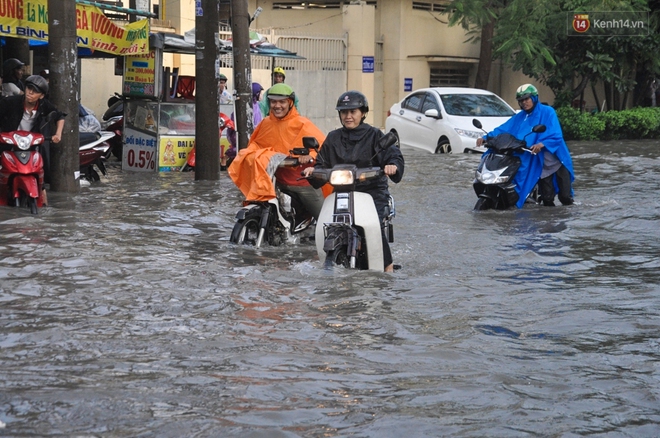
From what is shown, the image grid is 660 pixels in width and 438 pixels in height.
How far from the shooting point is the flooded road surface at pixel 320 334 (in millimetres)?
4684

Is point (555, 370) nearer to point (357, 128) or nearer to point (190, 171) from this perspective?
point (357, 128)

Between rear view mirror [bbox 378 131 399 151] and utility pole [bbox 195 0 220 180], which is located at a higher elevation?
utility pole [bbox 195 0 220 180]

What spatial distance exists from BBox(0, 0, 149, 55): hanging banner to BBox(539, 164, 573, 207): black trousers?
675 centimetres

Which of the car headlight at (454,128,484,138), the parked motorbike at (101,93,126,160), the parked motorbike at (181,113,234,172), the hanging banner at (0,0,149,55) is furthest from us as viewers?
the car headlight at (454,128,484,138)

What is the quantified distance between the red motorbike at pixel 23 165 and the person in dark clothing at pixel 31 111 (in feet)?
1.28

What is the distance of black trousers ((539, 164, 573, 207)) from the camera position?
1312cm

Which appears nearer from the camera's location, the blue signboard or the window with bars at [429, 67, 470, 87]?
the blue signboard

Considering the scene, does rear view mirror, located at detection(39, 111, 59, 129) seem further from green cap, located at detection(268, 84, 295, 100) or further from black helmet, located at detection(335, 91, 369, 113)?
→ black helmet, located at detection(335, 91, 369, 113)

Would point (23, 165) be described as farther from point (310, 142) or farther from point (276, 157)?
point (310, 142)

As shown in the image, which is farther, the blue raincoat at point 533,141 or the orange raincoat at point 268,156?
the blue raincoat at point 533,141

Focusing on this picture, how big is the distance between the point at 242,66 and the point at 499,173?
5693 millimetres

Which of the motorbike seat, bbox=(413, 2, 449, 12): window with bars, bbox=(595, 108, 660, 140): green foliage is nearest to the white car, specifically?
the motorbike seat

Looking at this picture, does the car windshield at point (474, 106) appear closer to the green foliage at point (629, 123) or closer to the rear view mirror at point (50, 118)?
the green foliage at point (629, 123)

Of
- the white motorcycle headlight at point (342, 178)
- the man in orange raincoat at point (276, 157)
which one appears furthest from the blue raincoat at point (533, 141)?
the white motorcycle headlight at point (342, 178)
